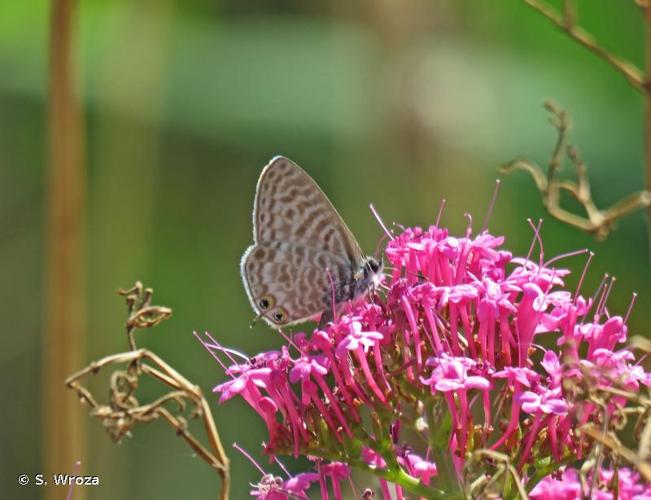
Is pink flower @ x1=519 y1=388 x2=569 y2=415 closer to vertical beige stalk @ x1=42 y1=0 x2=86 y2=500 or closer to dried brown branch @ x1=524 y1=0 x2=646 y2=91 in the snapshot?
dried brown branch @ x1=524 y1=0 x2=646 y2=91

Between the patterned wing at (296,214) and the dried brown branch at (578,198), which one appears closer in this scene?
the dried brown branch at (578,198)

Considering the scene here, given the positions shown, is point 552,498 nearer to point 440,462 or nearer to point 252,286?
point 440,462

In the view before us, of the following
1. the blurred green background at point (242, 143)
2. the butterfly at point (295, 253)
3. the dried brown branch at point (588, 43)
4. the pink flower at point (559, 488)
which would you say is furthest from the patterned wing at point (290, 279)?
the blurred green background at point (242, 143)

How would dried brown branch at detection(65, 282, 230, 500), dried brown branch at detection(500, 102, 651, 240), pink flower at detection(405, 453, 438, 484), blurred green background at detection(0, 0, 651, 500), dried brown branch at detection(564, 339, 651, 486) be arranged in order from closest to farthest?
dried brown branch at detection(564, 339, 651, 486)
dried brown branch at detection(65, 282, 230, 500)
dried brown branch at detection(500, 102, 651, 240)
pink flower at detection(405, 453, 438, 484)
blurred green background at detection(0, 0, 651, 500)

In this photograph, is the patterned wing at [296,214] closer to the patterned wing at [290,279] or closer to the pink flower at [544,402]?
the patterned wing at [290,279]

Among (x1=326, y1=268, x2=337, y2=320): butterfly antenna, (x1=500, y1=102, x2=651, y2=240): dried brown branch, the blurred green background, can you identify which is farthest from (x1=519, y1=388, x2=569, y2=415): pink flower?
the blurred green background
